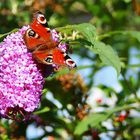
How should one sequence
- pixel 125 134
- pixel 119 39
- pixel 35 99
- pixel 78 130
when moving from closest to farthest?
1. pixel 35 99
2. pixel 78 130
3. pixel 125 134
4. pixel 119 39

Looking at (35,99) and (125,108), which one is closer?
(35,99)

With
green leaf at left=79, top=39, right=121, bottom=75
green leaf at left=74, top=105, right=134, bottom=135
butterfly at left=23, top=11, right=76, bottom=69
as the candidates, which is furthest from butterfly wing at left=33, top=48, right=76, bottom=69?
green leaf at left=74, top=105, right=134, bottom=135

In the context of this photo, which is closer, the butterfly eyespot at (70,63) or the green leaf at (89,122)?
the butterfly eyespot at (70,63)

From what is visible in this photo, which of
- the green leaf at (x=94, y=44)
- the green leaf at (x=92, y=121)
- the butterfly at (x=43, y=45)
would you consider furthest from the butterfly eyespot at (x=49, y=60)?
the green leaf at (x=92, y=121)

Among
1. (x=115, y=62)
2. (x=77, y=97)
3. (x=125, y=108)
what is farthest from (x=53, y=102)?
(x=115, y=62)

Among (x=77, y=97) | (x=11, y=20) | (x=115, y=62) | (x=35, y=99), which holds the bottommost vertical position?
(x=35, y=99)

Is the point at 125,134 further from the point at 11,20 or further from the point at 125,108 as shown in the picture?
the point at 11,20

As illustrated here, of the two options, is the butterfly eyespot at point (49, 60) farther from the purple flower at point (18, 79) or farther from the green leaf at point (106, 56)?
the green leaf at point (106, 56)
